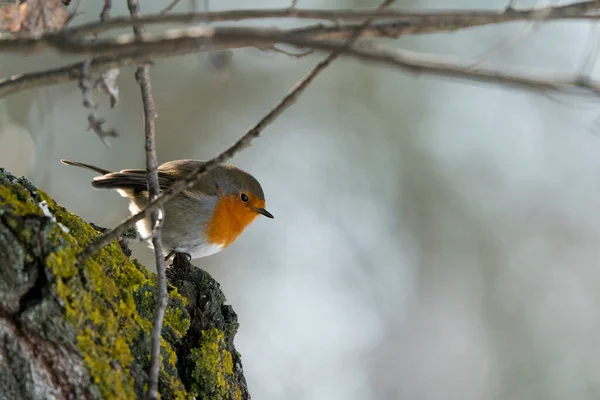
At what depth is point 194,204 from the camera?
11.8 ft

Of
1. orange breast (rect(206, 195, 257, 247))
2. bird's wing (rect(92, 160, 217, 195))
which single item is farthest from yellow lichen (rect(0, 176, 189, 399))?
orange breast (rect(206, 195, 257, 247))

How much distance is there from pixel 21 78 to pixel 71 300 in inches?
22.5

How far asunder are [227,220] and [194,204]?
27 centimetres

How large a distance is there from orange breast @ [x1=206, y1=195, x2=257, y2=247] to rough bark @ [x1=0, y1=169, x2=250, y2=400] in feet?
4.56

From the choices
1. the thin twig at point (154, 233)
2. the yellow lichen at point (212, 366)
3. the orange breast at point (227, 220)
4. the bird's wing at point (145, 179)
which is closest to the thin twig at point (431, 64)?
the thin twig at point (154, 233)

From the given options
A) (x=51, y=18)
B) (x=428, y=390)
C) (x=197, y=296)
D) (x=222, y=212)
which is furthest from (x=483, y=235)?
(x=51, y=18)

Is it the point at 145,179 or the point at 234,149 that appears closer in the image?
the point at 234,149

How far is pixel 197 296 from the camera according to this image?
2.46 meters

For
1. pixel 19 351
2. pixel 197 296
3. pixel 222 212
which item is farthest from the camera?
pixel 222 212

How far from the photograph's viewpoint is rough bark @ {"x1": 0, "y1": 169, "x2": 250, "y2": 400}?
170 cm

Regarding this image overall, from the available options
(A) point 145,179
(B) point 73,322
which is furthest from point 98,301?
(A) point 145,179

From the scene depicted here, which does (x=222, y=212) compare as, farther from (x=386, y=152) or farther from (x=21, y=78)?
(x=386, y=152)

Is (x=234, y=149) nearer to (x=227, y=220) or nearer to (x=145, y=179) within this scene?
(x=145, y=179)

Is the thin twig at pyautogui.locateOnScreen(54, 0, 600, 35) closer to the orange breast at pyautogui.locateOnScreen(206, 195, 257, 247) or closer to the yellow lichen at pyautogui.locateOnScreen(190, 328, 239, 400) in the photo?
the yellow lichen at pyautogui.locateOnScreen(190, 328, 239, 400)
